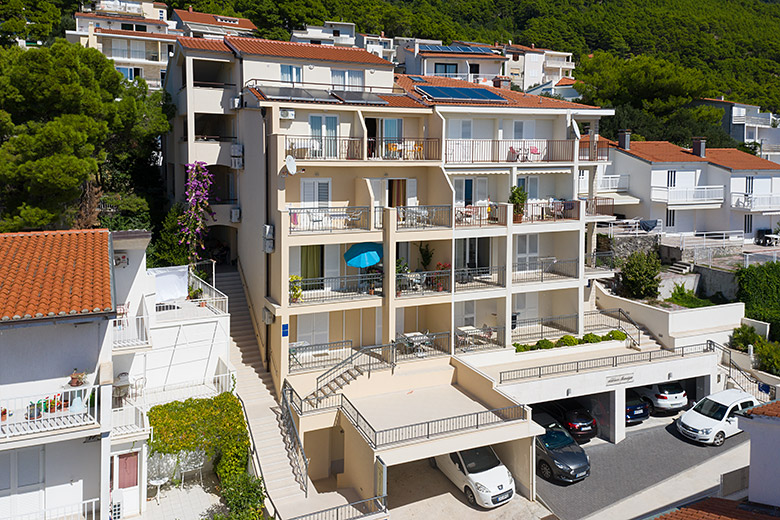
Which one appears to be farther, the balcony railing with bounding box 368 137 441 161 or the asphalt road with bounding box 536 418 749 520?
the balcony railing with bounding box 368 137 441 161

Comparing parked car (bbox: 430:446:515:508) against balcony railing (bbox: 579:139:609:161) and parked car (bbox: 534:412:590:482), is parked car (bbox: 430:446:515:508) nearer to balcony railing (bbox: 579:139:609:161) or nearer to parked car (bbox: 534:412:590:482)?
parked car (bbox: 534:412:590:482)

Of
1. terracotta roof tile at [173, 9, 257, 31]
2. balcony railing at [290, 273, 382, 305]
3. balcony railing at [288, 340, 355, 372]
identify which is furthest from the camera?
terracotta roof tile at [173, 9, 257, 31]

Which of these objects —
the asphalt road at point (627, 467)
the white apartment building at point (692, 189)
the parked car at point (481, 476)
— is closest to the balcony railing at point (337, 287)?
the parked car at point (481, 476)

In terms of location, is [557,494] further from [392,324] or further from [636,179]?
[636,179]

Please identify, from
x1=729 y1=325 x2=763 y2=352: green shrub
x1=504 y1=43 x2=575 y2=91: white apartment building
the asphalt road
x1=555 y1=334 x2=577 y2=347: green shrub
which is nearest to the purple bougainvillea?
x1=555 y1=334 x2=577 y2=347: green shrub

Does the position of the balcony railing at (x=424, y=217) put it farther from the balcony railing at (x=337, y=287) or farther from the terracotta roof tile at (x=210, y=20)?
the terracotta roof tile at (x=210, y=20)

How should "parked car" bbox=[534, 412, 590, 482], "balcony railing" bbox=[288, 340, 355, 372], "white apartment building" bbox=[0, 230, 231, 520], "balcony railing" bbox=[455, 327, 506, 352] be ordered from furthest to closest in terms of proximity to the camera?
"balcony railing" bbox=[455, 327, 506, 352]
"balcony railing" bbox=[288, 340, 355, 372]
"parked car" bbox=[534, 412, 590, 482]
"white apartment building" bbox=[0, 230, 231, 520]
